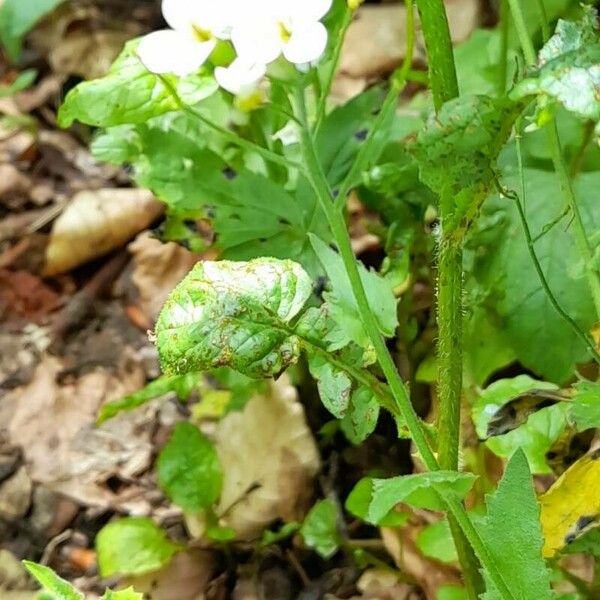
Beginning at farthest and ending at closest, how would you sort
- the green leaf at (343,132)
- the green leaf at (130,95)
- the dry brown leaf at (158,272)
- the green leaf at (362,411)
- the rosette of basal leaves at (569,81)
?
the dry brown leaf at (158,272) < the green leaf at (343,132) < the green leaf at (130,95) < the green leaf at (362,411) < the rosette of basal leaves at (569,81)

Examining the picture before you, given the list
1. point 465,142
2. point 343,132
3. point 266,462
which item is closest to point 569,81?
point 465,142

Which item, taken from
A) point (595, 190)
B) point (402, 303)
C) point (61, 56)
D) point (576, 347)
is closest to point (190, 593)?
point (402, 303)

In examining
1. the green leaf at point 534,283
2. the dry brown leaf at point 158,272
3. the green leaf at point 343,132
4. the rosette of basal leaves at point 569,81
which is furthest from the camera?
the dry brown leaf at point 158,272

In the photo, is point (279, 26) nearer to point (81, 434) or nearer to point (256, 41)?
point (256, 41)

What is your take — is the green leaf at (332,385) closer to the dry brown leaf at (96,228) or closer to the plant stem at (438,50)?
the plant stem at (438,50)

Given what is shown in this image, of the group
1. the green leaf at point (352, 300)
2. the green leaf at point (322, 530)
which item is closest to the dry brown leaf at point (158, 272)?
the green leaf at point (322, 530)

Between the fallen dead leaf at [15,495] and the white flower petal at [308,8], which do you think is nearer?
the white flower petal at [308,8]

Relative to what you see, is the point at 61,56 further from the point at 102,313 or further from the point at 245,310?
the point at 245,310
